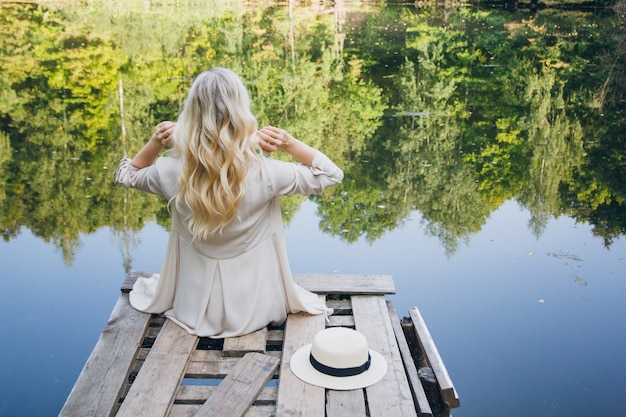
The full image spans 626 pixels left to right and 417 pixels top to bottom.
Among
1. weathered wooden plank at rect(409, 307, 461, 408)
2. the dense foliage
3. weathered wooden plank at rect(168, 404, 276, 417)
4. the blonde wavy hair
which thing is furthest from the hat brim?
the dense foliage

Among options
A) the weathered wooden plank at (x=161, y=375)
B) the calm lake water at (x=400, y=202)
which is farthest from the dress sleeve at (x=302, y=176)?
the calm lake water at (x=400, y=202)

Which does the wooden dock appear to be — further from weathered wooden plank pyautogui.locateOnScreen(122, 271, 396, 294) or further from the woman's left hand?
the woman's left hand

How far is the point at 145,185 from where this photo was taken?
325 centimetres

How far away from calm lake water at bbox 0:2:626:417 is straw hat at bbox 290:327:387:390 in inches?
38.5

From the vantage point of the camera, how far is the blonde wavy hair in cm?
291

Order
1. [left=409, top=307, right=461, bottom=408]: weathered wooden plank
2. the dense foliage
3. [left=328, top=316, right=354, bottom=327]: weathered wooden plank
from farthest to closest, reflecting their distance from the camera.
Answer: the dense foliage → [left=328, top=316, right=354, bottom=327]: weathered wooden plank → [left=409, top=307, right=461, bottom=408]: weathered wooden plank

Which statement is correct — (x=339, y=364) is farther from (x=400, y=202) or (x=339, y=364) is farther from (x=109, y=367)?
(x=400, y=202)

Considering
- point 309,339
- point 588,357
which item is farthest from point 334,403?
point 588,357

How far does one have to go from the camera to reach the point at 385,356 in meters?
3.11

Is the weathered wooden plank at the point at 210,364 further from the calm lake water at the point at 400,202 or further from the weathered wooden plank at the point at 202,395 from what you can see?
the calm lake water at the point at 400,202

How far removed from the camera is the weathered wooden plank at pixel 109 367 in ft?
8.92

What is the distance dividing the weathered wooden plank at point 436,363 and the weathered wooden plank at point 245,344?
0.83 metres

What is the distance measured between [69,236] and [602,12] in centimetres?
2700

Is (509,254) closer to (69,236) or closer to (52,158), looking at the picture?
(69,236)
